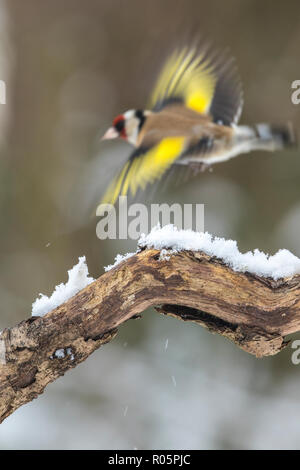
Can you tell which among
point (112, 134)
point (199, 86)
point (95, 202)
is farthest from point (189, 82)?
point (95, 202)

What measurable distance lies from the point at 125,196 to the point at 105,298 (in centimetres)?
59

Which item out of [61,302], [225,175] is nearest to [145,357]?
[225,175]

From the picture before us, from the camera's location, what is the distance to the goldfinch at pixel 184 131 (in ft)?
4.59

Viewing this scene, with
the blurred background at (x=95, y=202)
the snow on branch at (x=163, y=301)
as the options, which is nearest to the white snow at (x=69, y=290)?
the snow on branch at (x=163, y=301)

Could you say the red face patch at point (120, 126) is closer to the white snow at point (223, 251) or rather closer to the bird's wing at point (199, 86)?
the bird's wing at point (199, 86)

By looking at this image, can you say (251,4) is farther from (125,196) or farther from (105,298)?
(105,298)

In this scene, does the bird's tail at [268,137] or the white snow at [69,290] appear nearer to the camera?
the white snow at [69,290]

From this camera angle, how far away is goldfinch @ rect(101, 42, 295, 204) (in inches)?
55.1

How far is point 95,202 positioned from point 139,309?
979 mm

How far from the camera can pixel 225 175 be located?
203cm

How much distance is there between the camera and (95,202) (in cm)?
184

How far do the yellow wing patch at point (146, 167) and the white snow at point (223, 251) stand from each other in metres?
0.51

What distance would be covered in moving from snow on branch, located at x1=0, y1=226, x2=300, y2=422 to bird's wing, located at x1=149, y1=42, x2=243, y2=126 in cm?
61
